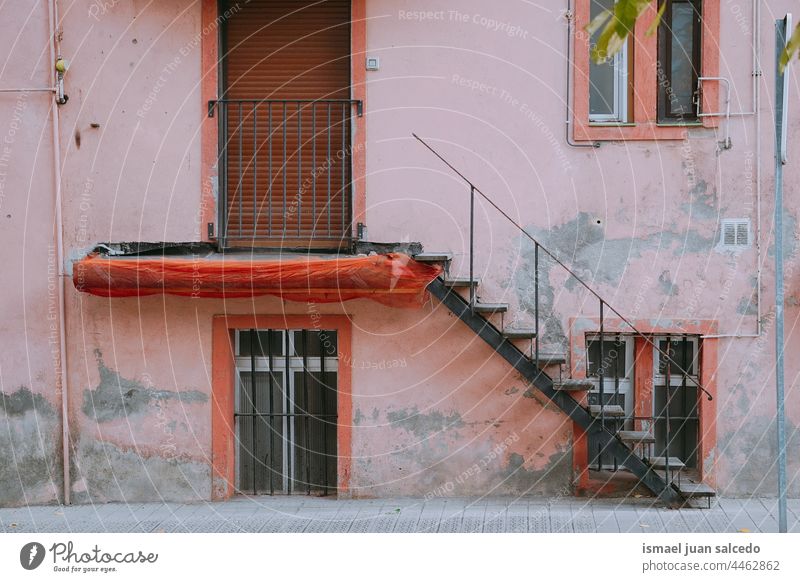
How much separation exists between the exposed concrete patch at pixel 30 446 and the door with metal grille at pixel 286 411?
1943mm

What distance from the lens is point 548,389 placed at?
10.2 m

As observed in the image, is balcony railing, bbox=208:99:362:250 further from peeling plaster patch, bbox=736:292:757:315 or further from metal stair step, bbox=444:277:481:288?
peeling plaster patch, bbox=736:292:757:315

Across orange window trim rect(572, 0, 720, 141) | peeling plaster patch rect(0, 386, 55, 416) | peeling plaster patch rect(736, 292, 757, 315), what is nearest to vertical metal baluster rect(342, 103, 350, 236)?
orange window trim rect(572, 0, 720, 141)

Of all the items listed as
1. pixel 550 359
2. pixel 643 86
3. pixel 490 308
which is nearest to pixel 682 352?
pixel 550 359

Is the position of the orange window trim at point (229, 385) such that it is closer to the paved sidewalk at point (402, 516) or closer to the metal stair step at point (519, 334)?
the paved sidewalk at point (402, 516)

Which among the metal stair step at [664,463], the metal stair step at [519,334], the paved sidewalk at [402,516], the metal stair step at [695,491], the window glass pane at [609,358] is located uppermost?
the metal stair step at [519,334]

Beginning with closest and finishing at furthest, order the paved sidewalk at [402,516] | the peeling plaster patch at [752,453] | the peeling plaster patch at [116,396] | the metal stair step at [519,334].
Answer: the paved sidewalk at [402,516] < the metal stair step at [519,334] < the peeling plaster patch at [752,453] < the peeling plaster patch at [116,396]

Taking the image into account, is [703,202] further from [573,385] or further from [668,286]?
[573,385]

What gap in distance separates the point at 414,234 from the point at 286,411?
240 centimetres

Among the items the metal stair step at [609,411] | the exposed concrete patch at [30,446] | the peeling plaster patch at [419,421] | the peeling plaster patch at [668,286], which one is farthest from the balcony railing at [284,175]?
the peeling plaster patch at [668,286]

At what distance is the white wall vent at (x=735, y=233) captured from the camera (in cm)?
1061

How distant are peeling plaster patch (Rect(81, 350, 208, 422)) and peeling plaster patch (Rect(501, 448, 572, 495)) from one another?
141 inches

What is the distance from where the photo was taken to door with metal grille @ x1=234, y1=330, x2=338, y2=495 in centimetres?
1122

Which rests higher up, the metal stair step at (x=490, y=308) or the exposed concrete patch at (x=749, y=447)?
the metal stair step at (x=490, y=308)
